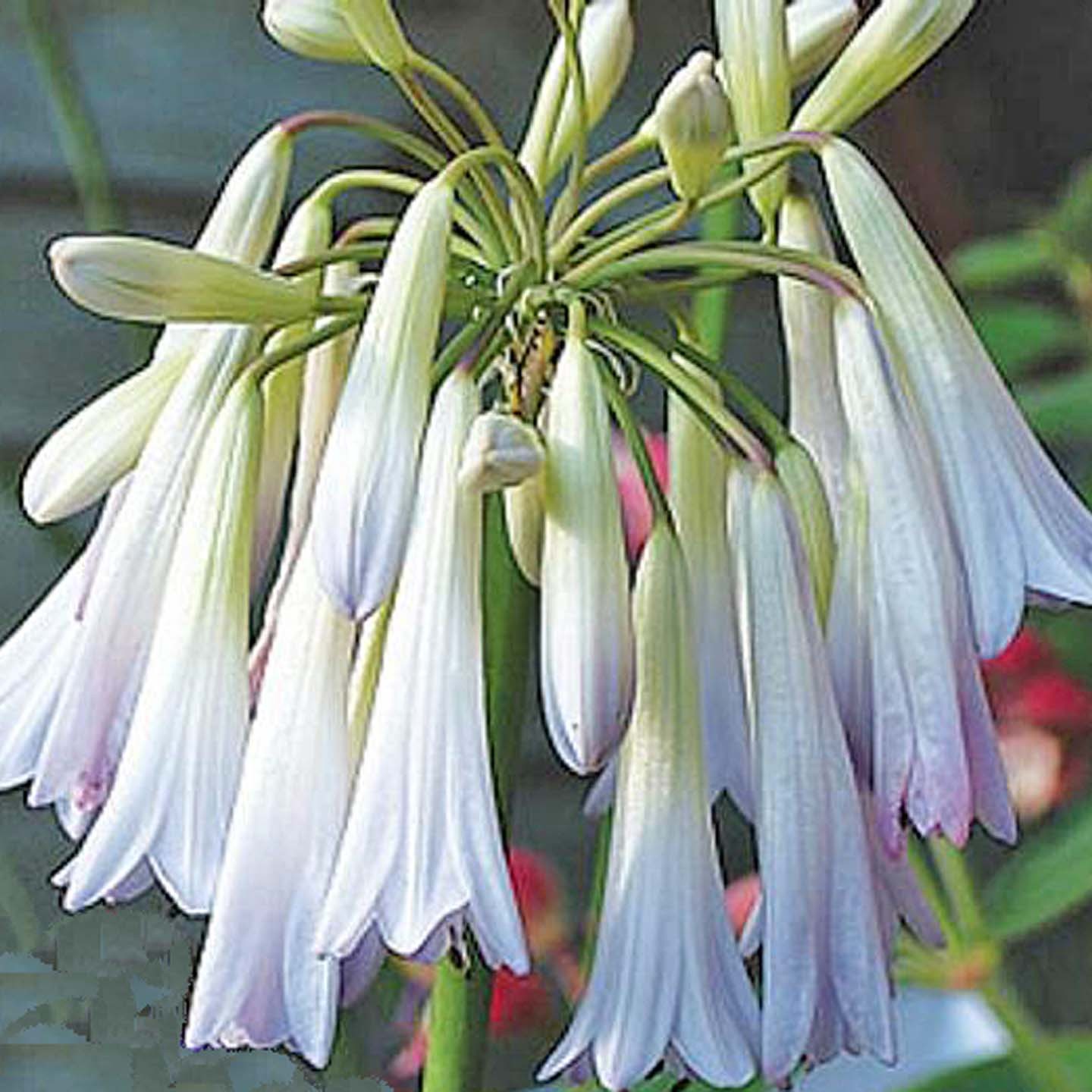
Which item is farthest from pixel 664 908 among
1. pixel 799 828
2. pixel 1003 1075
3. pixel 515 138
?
pixel 515 138

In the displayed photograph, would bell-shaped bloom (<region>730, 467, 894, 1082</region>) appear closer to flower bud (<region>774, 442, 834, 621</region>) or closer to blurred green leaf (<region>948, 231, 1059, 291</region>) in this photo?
flower bud (<region>774, 442, 834, 621</region>)

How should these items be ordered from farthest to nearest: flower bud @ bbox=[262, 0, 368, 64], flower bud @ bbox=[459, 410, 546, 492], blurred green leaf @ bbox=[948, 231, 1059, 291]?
blurred green leaf @ bbox=[948, 231, 1059, 291]
flower bud @ bbox=[262, 0, 368, 64]
flower bud @ bbox=[459, 410, 546, 492]

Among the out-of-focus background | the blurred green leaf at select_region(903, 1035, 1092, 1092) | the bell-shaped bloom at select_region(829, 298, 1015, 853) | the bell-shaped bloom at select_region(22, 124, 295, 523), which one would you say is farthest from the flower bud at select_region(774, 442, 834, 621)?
the out-of-focus background

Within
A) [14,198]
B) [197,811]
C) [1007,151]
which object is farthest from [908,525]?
[1007,151]

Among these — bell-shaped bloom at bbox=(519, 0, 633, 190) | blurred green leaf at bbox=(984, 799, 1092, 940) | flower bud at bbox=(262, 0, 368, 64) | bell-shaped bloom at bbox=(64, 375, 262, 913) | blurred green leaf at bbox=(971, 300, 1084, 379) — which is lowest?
blurred green leaf at bbox=(984, 799, 1092, 940)

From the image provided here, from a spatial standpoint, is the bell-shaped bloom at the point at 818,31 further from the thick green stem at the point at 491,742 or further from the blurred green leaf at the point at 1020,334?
the blurred green leaf at the point at 1020,334

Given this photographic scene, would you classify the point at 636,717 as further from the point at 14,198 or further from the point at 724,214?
the point at 14,198
